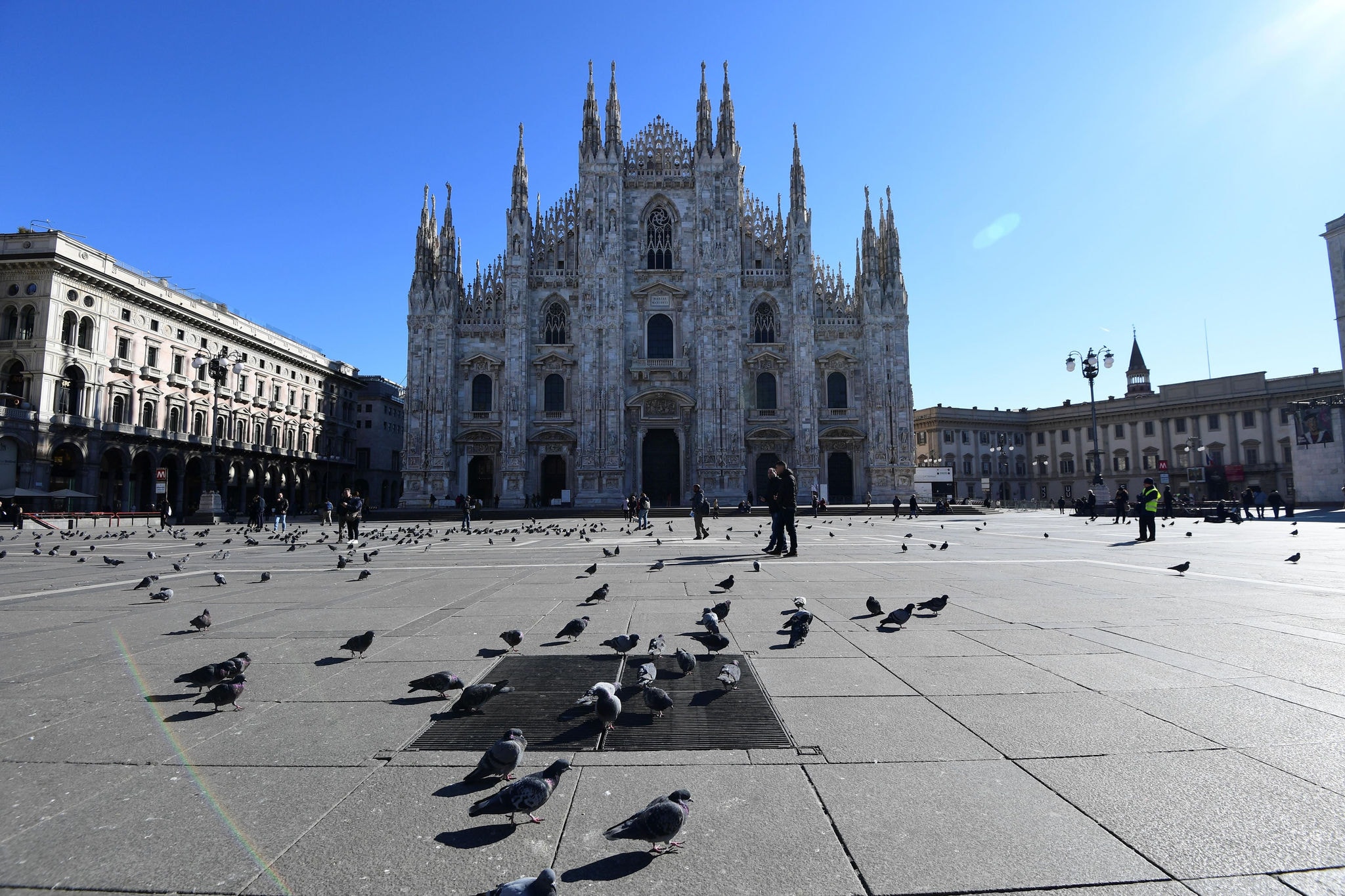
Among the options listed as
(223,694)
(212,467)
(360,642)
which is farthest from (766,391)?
(223,694)

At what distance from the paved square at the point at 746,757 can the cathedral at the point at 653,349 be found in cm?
3328

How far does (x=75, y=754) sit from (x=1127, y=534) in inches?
896

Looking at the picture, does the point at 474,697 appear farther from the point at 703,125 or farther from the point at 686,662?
the point at 703,125

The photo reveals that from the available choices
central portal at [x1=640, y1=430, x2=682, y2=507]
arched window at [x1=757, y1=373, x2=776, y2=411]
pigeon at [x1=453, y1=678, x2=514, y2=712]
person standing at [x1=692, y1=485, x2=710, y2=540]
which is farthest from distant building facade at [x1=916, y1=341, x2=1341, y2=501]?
pigeon at [x1=453, y1=678, x2=514, y2=712]

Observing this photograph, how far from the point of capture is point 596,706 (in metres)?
3.37

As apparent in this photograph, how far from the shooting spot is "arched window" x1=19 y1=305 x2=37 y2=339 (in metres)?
35.2

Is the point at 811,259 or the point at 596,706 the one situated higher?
the point at 811,259

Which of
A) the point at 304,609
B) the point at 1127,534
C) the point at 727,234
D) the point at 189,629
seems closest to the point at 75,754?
the point at 189,629

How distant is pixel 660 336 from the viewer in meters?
41.8

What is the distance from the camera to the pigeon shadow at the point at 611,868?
208 cm

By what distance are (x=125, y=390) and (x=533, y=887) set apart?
48.7 m

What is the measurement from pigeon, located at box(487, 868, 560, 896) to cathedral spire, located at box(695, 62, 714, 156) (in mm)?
44061

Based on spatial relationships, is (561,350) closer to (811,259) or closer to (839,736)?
(811,259)

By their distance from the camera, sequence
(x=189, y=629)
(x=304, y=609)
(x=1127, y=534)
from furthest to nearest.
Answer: (x=1127, y=534), (x=304, y=609), (x=189, y=629)
